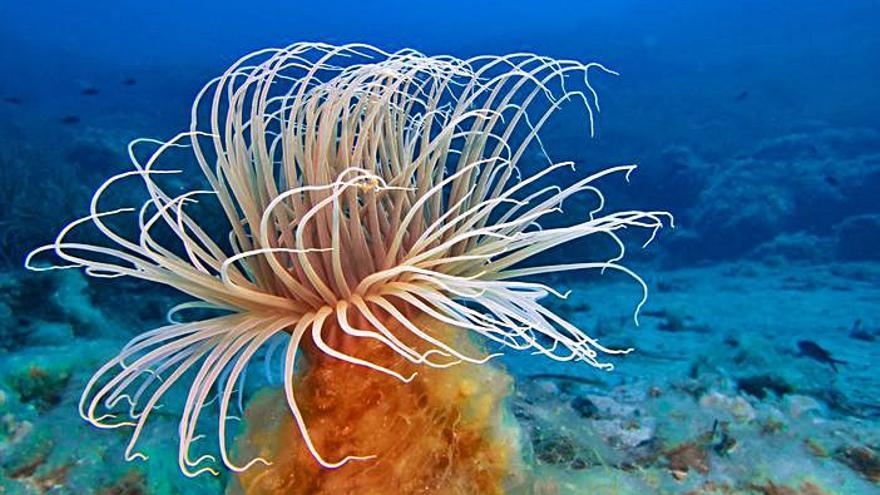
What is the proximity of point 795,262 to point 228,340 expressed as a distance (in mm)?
16748

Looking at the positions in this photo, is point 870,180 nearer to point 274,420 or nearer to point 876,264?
point 876,264

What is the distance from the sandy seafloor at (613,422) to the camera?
285 cm

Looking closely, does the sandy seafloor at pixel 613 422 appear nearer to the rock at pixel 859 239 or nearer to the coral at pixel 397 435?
the coral at pixel 397 435

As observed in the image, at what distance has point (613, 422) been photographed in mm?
3895

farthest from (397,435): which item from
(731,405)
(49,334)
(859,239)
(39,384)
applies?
(859,239)

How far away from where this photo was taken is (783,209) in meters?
18.2

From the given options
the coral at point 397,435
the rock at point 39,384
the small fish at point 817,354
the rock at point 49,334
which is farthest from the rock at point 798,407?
the rock at point 49,334

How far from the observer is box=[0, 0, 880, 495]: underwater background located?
3.21 metres

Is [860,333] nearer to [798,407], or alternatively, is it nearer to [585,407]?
[798,407]

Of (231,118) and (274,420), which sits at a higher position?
(231,118)

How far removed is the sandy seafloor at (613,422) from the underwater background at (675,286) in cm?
2

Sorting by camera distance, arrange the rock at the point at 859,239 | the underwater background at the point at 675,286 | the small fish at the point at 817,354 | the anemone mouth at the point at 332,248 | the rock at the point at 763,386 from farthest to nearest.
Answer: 1. the rock at the point at 859,239
2. the small fish at the point at 817,354
3. the rock at the point at 763,386
4. the underwater background at the point at 675,286
5. the anemone mouth at the point at 332,248

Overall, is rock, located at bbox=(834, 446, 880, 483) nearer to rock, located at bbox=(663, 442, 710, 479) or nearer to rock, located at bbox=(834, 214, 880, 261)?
rock, located at bbox=(663, 442, 710, 479)

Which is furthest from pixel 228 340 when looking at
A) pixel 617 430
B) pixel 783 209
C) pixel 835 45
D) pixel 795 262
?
pixel 835 45
